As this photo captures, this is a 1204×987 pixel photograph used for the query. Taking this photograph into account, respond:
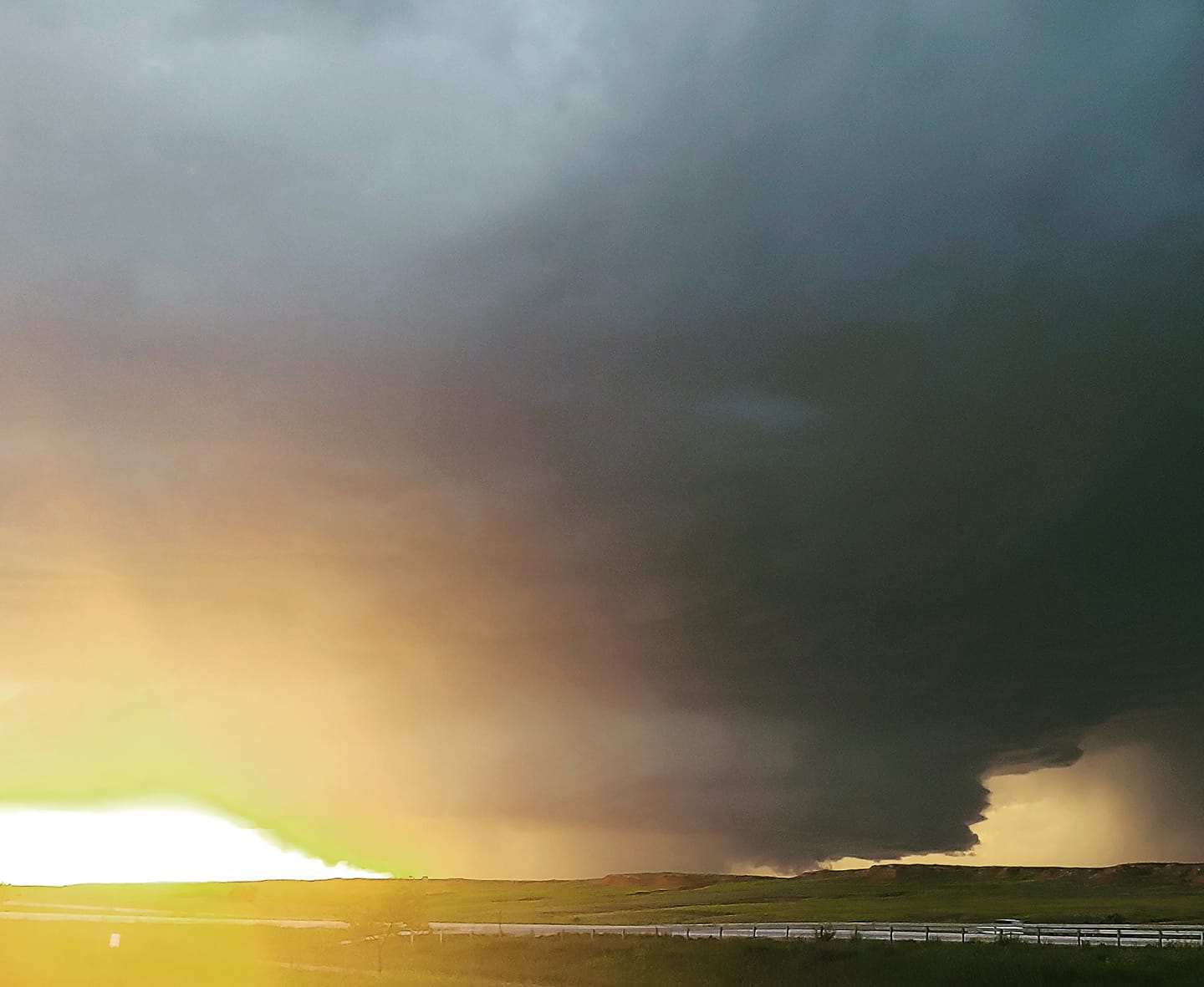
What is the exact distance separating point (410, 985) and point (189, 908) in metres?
130

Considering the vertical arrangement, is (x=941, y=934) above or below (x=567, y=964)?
above

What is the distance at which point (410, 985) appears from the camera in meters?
60.0

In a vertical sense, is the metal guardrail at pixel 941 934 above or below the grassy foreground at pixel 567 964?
above

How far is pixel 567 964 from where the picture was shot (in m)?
77.3

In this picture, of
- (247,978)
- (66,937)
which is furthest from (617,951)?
(66,937)

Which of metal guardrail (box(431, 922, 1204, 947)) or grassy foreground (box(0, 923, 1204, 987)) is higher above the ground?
metal guardrail (box(431, 922, 1204, 947))

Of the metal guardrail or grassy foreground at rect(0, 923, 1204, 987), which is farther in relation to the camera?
the metal guardrail

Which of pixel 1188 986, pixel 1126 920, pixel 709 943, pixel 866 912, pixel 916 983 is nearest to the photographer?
pixel 1188 986

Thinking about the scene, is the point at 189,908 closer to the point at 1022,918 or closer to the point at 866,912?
the point at 866,912

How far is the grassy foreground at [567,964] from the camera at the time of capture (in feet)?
202

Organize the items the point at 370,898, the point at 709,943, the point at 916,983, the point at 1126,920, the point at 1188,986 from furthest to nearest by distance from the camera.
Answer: the point at 1126,920
the point at 370,898
the point at 709,943
the point at 916,983
the point at 1188,986

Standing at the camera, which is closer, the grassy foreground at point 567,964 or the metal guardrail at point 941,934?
the grassy foreground at point 567,964

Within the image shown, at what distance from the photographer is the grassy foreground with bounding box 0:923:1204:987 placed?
202 ft

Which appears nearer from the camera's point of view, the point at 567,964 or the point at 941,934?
the point at 567,964
